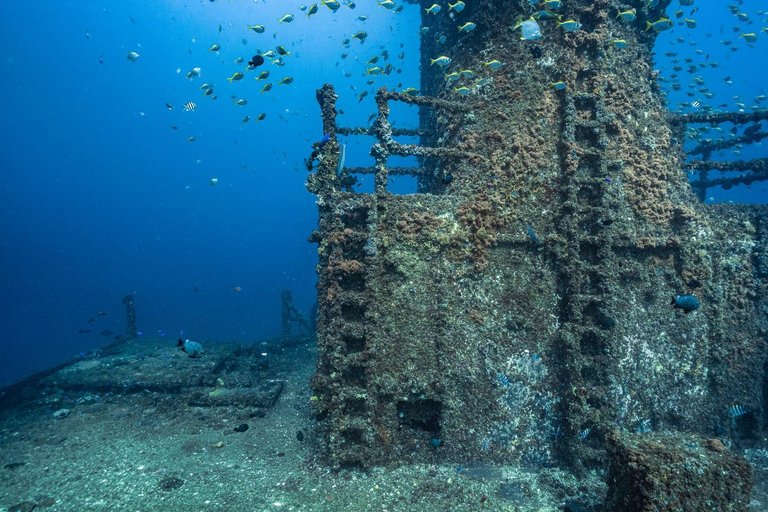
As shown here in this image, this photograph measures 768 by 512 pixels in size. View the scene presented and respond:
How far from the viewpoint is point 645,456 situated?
3.71 m

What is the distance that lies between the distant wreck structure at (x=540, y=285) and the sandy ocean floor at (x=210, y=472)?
0.42 metres

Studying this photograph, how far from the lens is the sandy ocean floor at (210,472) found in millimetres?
5145

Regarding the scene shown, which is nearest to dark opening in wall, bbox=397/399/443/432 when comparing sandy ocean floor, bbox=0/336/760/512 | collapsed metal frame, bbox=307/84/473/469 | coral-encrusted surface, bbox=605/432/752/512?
collapsed metal frame, bbox=307/84/473/469

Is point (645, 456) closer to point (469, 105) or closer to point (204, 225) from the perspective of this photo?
point (469, 105)

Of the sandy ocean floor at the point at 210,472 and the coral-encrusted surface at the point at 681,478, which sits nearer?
the coral-encrusted surface at the point at 681,478

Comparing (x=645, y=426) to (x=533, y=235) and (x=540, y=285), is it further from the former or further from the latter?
(x=533, y=235)

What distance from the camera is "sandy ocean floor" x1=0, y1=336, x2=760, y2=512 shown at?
16.9ft

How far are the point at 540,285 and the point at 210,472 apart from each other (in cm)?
688

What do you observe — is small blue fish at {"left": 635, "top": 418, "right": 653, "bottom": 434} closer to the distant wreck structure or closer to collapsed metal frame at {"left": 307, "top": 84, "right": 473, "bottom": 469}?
the distant wreck structure

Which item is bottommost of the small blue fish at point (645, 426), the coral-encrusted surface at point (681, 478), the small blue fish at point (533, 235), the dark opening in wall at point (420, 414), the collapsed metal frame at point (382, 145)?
the small blue fish at point (645, 426)

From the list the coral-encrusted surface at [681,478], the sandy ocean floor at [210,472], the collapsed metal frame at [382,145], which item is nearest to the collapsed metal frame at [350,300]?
the collapsed metal frame at [382,145]

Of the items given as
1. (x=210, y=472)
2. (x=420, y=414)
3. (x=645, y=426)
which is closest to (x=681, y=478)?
(x=645, y=426)

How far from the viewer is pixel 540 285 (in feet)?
20.4

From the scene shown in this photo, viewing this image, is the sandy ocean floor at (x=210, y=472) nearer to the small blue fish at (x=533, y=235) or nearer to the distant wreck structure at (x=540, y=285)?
the distant wreck structure at (x=540, y=285)
